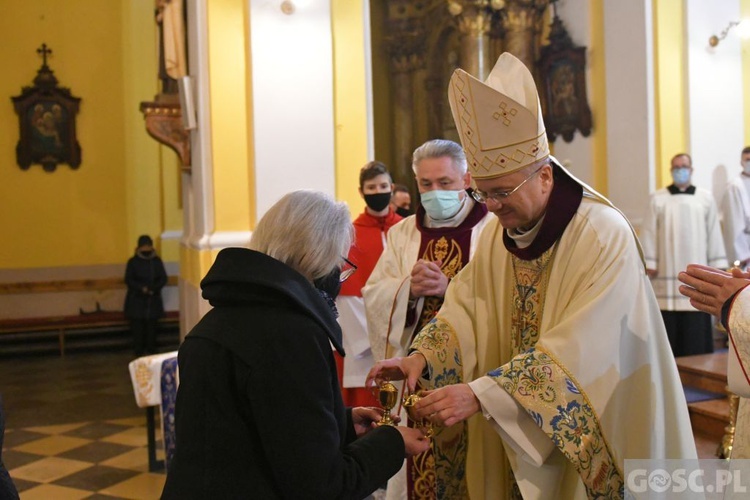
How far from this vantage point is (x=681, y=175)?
23.7ft

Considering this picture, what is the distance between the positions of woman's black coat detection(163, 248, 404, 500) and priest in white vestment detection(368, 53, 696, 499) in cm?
44

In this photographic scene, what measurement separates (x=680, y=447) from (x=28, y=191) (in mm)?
11137

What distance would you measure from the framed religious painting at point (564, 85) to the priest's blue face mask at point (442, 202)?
539 centimetres

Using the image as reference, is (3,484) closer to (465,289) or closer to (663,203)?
(465,289)

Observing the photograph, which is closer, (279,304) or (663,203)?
(279,304)

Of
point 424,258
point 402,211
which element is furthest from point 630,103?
point 424,258

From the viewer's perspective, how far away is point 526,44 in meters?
9.07

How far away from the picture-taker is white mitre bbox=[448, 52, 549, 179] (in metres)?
2.24

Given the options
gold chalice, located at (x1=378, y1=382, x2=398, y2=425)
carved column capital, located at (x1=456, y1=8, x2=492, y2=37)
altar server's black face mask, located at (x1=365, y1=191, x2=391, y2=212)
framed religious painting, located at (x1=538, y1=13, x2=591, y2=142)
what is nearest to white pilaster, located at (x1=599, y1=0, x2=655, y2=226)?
framed religious painting, located at (x1=538, y1=13, x2=591, y2=142)

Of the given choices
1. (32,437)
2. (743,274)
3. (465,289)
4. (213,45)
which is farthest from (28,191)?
(743,274)

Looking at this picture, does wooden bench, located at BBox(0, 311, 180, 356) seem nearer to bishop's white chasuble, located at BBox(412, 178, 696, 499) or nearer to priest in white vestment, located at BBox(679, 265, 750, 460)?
bishop's white chasuble, located at BBox(412, 178, 696, 499)

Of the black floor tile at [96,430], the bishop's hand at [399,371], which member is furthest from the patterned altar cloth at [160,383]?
the bishop's hand at [399,371]

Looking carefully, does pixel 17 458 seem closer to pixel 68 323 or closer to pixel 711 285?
pixel 711 285

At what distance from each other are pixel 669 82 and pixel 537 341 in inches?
246
